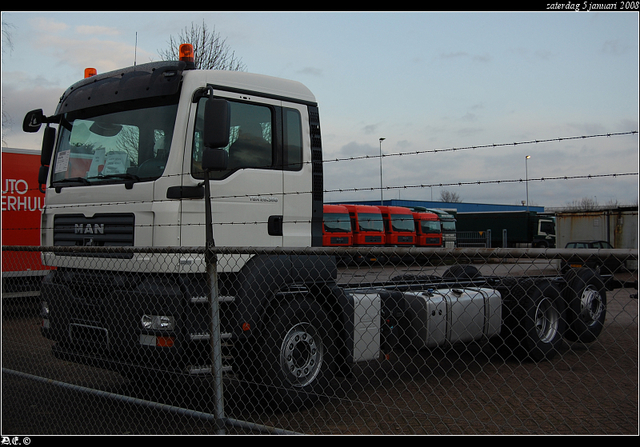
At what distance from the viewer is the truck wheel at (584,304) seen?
7828 millimetres

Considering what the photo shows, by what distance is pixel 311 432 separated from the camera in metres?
4.47

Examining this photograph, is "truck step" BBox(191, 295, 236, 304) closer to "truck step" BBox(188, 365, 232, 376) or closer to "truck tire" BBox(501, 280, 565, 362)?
"truck step" BBox(188, 365, 232, 376)

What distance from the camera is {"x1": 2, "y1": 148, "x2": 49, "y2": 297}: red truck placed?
9609 millimetres

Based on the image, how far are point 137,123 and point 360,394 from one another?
348cm

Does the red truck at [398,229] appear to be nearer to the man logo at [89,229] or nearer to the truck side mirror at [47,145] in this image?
the truck side mirror at [47,145]

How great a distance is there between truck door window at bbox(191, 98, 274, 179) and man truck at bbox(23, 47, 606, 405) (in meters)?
0.01

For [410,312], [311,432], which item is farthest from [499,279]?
[311,432]

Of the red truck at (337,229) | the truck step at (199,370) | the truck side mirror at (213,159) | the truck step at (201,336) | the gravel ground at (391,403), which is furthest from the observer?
the red truck at (337,229)

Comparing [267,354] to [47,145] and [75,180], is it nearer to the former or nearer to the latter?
[75,180]

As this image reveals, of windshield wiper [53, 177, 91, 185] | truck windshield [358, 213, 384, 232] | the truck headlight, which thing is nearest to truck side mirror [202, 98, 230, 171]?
the truck headlight

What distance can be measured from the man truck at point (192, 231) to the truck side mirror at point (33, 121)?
1 centimetres

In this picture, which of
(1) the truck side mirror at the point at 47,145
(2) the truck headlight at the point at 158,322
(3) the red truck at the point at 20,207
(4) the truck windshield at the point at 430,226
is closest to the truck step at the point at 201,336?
(2) the truck headlight at the point at 158,322

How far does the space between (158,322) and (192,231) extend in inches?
31.4
